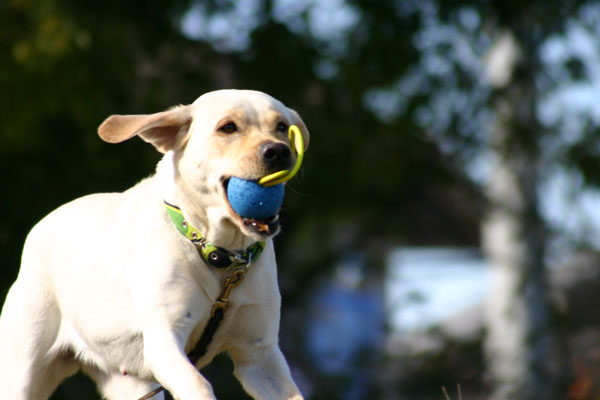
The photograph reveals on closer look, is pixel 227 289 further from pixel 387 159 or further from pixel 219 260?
pixel 387 159

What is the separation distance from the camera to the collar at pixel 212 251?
12.7 ft

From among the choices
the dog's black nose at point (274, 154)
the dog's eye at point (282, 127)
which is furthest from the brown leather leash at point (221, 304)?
the dog's eye at point (282, 127)

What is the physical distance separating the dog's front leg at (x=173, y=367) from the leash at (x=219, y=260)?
22 cm

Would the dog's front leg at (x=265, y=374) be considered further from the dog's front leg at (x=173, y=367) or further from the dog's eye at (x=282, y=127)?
the dog's eye at (x=282, y=127)

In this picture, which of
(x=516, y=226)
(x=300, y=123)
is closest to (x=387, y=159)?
(x=516, y=226)

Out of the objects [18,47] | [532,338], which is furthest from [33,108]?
[532,338]

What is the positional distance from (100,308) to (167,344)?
57cm

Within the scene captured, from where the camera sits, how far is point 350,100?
11781mm

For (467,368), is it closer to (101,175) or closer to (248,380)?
(101,175)

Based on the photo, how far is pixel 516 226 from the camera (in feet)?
38.7

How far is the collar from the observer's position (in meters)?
3.86

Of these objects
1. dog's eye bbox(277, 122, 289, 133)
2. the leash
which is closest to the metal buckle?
the leash

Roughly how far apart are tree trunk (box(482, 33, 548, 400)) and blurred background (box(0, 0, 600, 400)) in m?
0.02

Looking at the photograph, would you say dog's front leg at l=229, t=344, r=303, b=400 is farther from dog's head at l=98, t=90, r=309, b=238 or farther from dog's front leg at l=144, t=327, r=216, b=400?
dog's head at l=98, t=90, r=309, b=238
